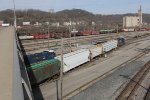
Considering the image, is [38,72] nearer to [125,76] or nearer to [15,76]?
[125,76]

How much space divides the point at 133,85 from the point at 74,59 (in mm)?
11313

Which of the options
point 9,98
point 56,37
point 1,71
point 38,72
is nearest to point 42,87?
point 38,72

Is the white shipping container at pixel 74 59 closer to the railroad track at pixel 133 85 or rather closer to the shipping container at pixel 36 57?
the shipping container at pixel 36 57

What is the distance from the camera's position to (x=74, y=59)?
1510 inches

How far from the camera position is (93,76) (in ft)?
Answer: 111

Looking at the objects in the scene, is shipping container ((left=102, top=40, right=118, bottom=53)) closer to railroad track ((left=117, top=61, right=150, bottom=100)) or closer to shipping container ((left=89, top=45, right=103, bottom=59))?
shipping container ((left=89, top=45, right=103, bottom=59))

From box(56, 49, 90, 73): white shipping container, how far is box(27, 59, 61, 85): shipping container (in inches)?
92.2

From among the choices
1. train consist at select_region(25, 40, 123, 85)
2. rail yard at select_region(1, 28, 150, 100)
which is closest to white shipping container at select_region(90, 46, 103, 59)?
train consist at select_region(25, 40, 123, 85)

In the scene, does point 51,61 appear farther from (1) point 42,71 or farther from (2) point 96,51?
(2) point 96,51

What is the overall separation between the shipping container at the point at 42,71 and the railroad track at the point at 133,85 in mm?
7701

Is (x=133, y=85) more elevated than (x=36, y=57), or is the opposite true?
(x=36, y=57)

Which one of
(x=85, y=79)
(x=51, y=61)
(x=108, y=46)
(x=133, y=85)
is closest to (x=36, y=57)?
(x=51, y=61)

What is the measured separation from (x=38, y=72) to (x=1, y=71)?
1721 centimetres

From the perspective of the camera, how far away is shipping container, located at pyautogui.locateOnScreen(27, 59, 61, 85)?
26.5 m
